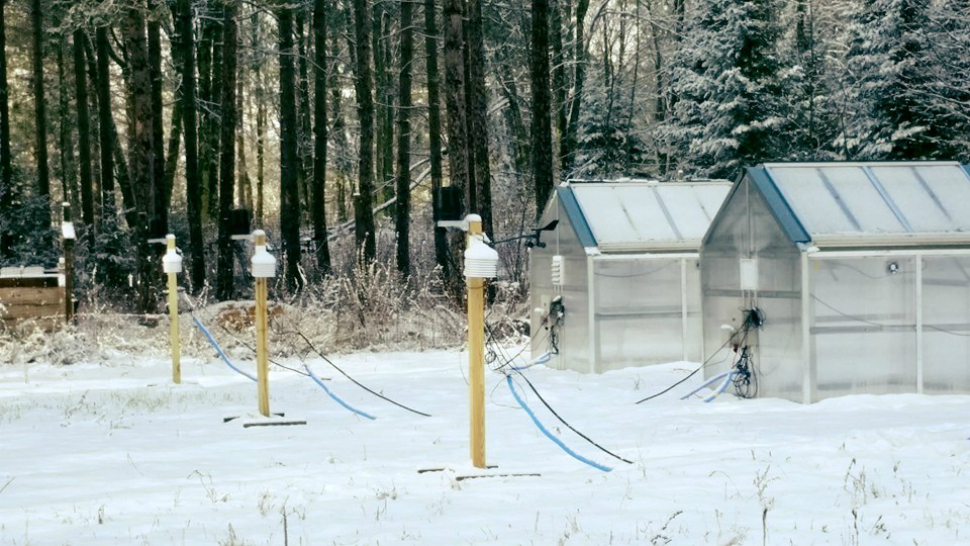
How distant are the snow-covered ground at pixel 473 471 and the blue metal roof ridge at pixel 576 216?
2.59 m

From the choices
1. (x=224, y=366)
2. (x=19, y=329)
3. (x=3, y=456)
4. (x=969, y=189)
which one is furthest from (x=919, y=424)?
(x=19, y=329)

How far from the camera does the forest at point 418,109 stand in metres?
22.2

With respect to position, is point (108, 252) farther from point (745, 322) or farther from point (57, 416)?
point (745, 322)

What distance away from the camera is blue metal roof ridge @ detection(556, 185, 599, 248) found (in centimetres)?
1542

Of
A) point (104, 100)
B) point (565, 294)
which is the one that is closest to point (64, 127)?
point (104, 100)

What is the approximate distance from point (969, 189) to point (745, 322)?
10.5 ft

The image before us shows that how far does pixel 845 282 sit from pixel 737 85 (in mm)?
18088

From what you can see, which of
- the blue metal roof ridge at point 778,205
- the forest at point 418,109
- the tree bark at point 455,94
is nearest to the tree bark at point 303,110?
the forest at point 418,109

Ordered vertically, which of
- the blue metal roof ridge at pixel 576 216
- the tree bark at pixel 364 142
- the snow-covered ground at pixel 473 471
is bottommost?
the snow-covered ground at pixel 473 471

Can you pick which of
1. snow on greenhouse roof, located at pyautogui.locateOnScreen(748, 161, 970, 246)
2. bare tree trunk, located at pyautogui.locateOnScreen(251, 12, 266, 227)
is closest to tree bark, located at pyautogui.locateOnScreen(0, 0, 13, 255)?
bare tree trunk, located at pyautogui.locateOnScreen(251, 12, 266, 227)

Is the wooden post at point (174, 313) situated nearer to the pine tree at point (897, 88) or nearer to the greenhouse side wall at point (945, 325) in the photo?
the greenhouse side wall at point (945, 325)

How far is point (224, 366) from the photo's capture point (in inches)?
651

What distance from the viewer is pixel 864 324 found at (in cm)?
1205

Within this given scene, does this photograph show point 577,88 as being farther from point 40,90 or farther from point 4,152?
point 4,152
